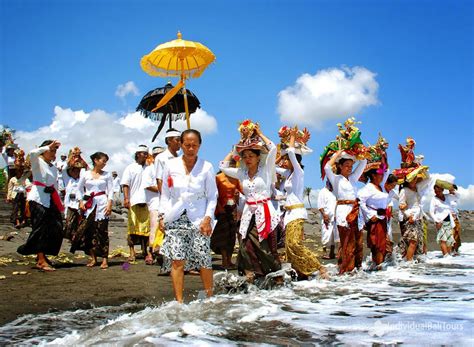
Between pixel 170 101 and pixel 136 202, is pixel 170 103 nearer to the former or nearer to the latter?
pixel 170 101

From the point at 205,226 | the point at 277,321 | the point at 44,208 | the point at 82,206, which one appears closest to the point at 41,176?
the point at 44,208

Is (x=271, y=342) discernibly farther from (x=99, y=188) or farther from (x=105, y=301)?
(x=99, y=188)

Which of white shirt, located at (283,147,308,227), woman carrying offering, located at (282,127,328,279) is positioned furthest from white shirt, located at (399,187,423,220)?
white shirt, located at (283,147,308,227)

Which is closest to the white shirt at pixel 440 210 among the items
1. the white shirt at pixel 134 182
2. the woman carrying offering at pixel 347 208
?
the woman carrying offering at pixel 347 208

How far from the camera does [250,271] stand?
6.04 meters

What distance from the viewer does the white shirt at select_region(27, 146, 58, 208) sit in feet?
23.9

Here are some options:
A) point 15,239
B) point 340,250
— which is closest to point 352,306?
point 340,250

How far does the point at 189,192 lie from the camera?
4965mm

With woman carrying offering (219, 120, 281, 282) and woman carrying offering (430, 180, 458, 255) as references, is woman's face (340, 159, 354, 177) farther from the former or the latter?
woman carrying offering (430, 180, 458, 255)

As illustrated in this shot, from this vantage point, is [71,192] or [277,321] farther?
[71,192]

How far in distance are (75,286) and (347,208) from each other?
3971mm

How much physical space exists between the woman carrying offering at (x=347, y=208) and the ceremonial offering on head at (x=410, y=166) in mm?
2688

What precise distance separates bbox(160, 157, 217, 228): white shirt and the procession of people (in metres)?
0.01

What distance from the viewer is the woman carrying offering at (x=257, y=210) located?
19.4ft
